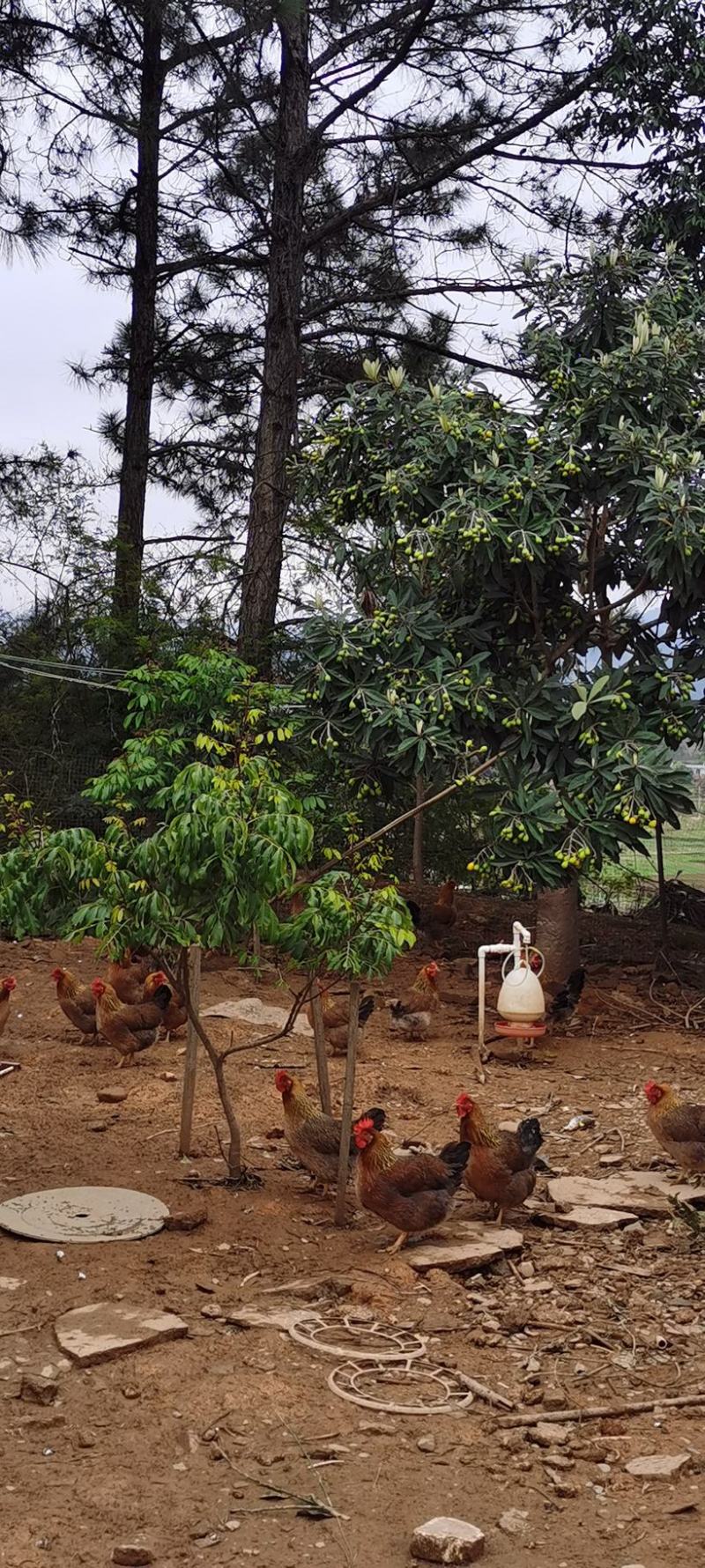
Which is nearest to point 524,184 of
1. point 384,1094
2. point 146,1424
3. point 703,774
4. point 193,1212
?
point 703,774

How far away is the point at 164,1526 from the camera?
11.1ft

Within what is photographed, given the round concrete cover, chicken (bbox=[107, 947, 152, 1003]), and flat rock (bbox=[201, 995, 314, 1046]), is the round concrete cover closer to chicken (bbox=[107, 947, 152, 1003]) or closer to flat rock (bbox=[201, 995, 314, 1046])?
chicken (bbox=[107, 947, 152, 1003])

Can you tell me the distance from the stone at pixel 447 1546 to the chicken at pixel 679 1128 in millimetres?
3234

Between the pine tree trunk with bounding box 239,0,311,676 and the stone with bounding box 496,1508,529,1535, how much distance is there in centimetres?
915

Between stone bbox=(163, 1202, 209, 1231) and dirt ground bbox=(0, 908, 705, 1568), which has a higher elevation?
stone bbox=(163, 1202, 209, 1231)

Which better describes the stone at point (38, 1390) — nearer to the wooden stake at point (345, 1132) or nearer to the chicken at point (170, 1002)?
the wooden stake at point (345, 1132)

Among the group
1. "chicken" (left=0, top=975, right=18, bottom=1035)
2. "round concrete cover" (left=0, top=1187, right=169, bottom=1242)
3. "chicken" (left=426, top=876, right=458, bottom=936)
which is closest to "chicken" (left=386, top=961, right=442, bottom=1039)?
"chicken" (left=0, top=975, right=18, bottom=1035)

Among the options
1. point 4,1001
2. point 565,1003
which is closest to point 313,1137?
point 4,1001

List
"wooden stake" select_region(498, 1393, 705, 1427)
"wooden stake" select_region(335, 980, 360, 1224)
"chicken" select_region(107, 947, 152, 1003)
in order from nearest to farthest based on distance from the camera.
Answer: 1. "wooden stake" select_region(498, 1393, 705, 1427)
2. "wooden stake" select_region(335, 980, 360, 1224)
3. "chicken" select_region(107, 947, 152, 1003)

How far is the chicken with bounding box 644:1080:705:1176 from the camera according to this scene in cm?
627

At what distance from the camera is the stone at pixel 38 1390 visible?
3969 millimetres

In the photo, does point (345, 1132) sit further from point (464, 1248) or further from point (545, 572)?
point (545, 572)

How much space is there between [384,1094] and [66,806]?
18.6 ft

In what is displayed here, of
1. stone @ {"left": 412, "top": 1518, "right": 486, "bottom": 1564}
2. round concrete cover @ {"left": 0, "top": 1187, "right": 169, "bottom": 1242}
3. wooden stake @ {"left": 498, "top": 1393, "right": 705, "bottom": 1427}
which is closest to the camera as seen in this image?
stone @ {"left": 412, "top": 1518, "right": 486, "bottom": 1564}
